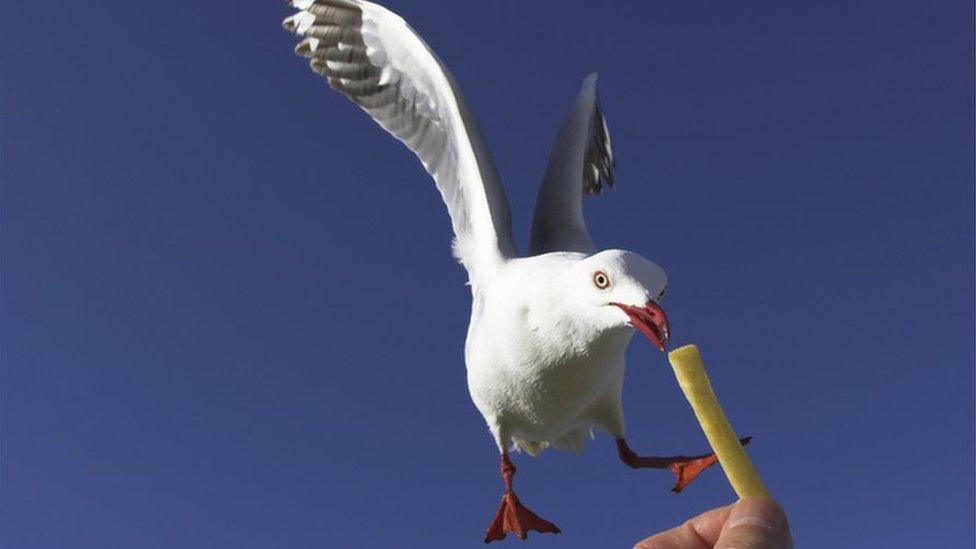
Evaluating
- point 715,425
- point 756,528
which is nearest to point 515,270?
point 715,425

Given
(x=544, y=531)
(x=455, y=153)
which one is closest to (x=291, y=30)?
(x=455, y=153)

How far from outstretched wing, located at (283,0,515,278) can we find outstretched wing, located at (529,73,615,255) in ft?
0.98

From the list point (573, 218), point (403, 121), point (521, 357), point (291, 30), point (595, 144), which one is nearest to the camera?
point (521, 357)

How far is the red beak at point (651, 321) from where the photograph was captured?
10.0 ft

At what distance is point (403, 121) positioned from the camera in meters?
5.12

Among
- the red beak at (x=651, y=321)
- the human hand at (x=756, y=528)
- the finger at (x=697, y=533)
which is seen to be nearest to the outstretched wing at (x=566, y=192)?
the red beak at (x=651, y=321)

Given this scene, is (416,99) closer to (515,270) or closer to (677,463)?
(515,270)

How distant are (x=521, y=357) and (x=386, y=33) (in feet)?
7.36

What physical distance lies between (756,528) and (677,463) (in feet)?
6.39

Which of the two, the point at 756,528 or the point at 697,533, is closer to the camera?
A: the point at 756,528

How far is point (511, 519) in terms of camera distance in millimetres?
4164

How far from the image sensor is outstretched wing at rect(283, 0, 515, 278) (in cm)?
458

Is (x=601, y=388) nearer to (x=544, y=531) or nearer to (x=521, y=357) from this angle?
(x=521, y=357)

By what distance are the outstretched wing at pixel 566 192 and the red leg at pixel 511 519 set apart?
1.20 meters
